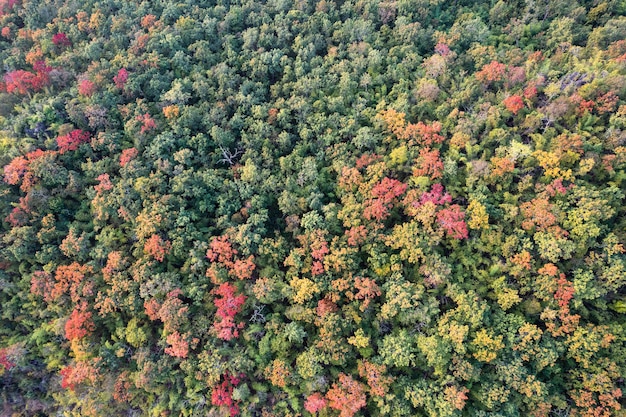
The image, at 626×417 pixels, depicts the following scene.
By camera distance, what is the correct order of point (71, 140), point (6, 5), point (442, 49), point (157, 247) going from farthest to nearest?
1. point (6, 5)
2. point (442, 49)
3. point (71, 140)
4. point (157, 247)

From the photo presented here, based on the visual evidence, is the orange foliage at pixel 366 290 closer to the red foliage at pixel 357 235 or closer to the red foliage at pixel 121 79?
the red foliage at pixel 357 235

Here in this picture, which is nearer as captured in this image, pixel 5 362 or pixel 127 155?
pixel 5 362

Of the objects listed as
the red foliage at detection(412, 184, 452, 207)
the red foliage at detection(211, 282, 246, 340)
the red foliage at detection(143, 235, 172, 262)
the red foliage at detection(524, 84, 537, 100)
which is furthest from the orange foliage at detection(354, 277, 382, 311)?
the red foliage at detection(524, 84, 537, 100)

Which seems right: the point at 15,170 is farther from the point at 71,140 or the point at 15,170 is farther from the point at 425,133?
the point at 425,133

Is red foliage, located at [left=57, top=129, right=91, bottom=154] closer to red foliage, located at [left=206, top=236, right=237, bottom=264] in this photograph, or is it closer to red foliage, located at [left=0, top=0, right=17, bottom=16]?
red foliage, located at [left=206, top=236, right=237, bottom=264]

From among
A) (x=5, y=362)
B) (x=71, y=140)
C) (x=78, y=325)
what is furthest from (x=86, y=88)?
(x=5, y=362)

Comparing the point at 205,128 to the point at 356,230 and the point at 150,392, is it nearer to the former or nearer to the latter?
the point at 356,230

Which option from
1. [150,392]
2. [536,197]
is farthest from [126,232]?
[536,197]

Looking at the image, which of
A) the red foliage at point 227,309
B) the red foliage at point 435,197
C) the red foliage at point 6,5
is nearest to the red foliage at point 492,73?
the red foliage at point 435,197
